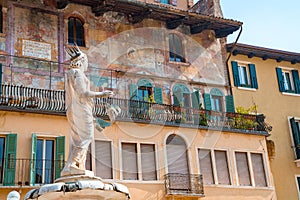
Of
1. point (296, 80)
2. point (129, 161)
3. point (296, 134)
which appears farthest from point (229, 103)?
point (129, 161)

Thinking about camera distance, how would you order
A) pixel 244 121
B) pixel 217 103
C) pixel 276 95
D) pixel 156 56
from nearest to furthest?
pixel 244 121, pixel 156 56, pixel 217 103, pixel 276 95

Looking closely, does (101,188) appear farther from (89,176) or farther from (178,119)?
(178,119)

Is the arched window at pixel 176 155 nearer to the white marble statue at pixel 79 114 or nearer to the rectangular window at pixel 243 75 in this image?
the rectangular window at pixel 243 75

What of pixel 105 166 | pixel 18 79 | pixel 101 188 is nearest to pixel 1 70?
pixel 18 79

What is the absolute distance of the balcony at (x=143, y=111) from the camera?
754 inches

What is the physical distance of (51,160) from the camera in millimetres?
18500

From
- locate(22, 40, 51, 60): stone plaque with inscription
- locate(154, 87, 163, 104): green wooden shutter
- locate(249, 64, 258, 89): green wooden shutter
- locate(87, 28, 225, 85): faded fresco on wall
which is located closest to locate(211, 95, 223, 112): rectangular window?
locate(87, 28, 225, 85): faded fresco on wall

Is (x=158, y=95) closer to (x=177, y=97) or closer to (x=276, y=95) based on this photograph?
(x=177, y=97)

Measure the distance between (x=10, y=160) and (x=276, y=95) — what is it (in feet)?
50.0

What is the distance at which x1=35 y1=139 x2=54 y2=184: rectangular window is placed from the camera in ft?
59.2

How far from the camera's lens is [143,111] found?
21.4m

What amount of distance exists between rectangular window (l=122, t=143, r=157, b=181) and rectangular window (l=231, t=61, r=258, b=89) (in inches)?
304

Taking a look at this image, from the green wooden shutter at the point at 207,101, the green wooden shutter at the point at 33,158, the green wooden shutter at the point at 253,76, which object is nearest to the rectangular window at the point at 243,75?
the green wooden shutter at the point at 253,76

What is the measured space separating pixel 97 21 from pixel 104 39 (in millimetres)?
951
